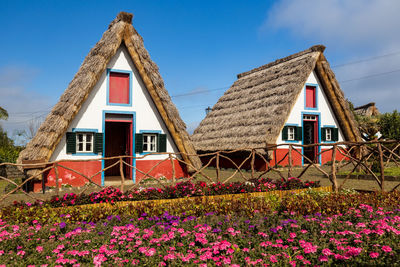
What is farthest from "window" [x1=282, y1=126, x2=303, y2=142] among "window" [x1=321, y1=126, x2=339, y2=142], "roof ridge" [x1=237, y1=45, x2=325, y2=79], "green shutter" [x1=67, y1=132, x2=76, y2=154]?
"green shutter" [x1=67, y1=132, x2=76, y2=154]

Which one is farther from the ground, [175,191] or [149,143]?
[149,143]

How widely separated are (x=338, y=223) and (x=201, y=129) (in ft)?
57.0

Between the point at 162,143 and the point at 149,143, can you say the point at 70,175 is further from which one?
the point at 162,143

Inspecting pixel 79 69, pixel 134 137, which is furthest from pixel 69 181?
pixel 79 69

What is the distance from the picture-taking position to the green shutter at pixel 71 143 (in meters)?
11.7

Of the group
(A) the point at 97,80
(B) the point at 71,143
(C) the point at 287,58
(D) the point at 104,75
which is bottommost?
(B) the point at 71,143

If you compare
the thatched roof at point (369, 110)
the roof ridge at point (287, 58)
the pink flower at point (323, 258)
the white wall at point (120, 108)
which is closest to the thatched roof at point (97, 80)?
the white wall at point (120, 108)

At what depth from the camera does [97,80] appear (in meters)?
12.1

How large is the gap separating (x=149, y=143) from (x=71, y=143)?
3.11 m

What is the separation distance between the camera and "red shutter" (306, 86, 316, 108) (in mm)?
18266

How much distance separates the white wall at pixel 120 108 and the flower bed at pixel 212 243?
722cm

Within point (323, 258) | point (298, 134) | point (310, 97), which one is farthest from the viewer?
point (310, 97)

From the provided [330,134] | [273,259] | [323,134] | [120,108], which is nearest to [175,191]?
[273,259]

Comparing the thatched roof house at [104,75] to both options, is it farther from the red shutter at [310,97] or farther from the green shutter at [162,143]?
the red shutter at [310,97]
